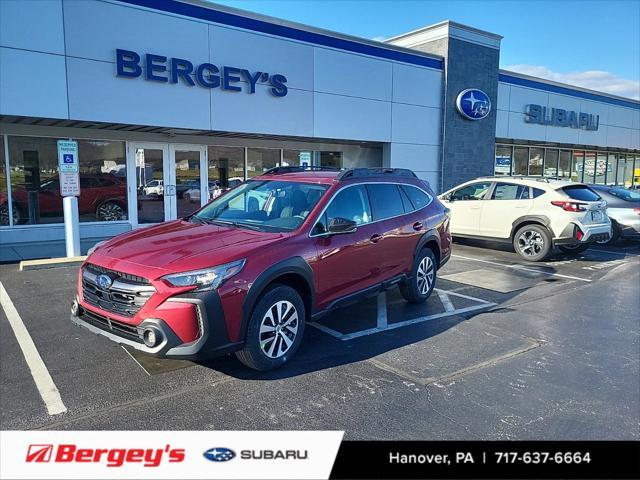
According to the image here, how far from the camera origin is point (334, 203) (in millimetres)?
5094

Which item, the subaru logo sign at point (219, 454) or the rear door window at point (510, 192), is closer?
the subaru logo sign at point (219, 454)

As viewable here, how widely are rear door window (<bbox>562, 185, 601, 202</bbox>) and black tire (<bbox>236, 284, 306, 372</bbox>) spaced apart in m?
7.93

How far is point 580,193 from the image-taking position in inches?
408

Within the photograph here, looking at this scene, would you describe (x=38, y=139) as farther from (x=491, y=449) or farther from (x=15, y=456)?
(x=491, y=449)

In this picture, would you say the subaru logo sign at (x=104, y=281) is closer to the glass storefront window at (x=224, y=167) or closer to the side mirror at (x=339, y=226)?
the side mirror at (x=339, y=226)

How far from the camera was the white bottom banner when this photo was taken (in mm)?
2240

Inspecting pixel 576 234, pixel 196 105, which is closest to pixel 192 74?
pixel 196 105

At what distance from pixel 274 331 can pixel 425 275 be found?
3040 millimetres

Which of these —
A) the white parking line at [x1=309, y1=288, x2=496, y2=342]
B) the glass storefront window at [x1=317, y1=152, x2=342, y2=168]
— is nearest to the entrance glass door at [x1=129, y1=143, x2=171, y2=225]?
the glass storefront window at [x1=317, y1=152, x2=342, y2=168]

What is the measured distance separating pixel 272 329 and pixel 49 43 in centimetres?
878

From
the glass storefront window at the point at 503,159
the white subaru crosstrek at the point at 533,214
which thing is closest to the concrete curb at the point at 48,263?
the white subaru crosstrek at the point at 533,214

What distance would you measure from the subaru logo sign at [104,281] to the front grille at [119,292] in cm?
2

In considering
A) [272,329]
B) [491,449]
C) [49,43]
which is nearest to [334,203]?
[272,329]

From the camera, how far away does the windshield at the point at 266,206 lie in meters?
4.86
